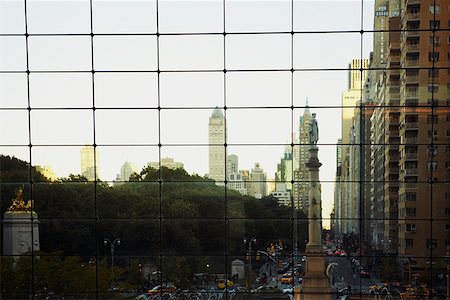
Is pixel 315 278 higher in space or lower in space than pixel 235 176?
lower

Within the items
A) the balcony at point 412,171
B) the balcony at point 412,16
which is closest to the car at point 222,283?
the balcony at point 412,171

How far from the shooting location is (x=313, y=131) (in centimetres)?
830

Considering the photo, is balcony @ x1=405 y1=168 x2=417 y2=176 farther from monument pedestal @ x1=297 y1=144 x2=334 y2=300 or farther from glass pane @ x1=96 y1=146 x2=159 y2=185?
glass pane @ x1=96 y1=146 x2=159 y2=185

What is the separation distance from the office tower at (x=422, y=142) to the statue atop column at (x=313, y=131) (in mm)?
1072

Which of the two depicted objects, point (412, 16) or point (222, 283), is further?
point (222, 283)

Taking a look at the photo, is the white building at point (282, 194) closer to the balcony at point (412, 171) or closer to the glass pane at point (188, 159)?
the glass pane at point (188, 159)

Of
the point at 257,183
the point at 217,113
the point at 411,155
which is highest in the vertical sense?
the point at 217,113

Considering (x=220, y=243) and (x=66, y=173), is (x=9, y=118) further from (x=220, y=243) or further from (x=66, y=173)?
(x=220, y=243)

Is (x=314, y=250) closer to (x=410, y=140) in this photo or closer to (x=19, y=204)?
(x=410, y=140)

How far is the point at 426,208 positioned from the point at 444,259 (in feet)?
2.52

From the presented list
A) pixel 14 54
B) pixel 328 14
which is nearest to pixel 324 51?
pixel 328 14

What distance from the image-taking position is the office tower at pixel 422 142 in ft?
28.3

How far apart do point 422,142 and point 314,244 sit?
1.81 m

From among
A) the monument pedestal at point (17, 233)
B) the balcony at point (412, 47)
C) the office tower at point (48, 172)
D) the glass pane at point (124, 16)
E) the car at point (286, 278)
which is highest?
the glass pane at point (124, 16)
